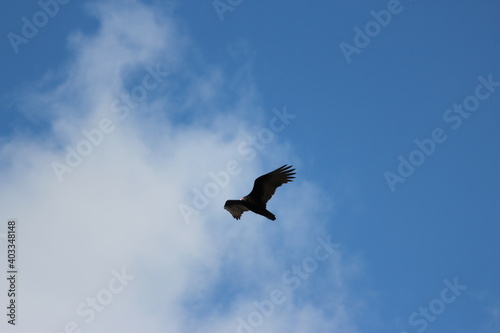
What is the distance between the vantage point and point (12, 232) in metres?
31.1

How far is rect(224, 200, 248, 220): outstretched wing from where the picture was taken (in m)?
31.0

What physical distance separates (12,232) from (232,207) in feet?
37.9

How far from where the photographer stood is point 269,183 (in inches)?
1192

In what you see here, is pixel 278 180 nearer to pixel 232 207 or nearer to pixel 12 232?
pixel 232 207

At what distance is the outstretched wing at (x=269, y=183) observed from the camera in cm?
3003

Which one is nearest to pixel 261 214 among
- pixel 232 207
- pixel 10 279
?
pixel 232 207

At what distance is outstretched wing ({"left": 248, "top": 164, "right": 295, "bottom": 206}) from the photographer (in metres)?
30.0

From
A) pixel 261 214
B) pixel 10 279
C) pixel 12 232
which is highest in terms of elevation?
pixel 12 232

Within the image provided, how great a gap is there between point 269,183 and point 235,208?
2407 mm

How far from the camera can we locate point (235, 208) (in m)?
31.2

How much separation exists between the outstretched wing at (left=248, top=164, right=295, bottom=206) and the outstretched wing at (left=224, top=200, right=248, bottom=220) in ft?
3.68

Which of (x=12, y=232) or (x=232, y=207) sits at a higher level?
(x=12, y=232)

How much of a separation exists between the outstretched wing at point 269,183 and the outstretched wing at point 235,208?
1.12 metres

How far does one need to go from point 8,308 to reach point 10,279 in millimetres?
1414
